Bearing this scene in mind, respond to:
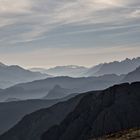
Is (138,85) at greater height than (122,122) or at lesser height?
greater

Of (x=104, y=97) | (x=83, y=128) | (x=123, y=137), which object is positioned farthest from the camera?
(x=104, y=97)

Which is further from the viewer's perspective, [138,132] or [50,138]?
[50,138]

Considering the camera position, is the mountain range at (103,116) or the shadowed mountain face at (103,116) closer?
the mountain range at (103,116)

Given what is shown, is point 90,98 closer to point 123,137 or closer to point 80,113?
point 80,113

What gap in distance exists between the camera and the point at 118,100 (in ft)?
593

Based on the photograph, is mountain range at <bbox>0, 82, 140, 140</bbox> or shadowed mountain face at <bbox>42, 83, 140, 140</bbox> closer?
mountain range at <bbox>0, 82, 140, 140</bbox>

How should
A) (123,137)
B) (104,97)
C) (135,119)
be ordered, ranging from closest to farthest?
(123,137), (135,119), (104,97)

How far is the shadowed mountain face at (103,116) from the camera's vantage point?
165 meters

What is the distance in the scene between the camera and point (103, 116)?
170 meters

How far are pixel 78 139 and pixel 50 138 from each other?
27.8 meters

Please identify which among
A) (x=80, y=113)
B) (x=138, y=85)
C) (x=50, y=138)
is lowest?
(x=50, y=138)

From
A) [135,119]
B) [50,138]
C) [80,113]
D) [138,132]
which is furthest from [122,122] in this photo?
[138,132]

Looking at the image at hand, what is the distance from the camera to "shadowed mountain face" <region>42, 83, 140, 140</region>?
165 meters

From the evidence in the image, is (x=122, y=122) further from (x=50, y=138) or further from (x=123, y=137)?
(x=123, y=137)
